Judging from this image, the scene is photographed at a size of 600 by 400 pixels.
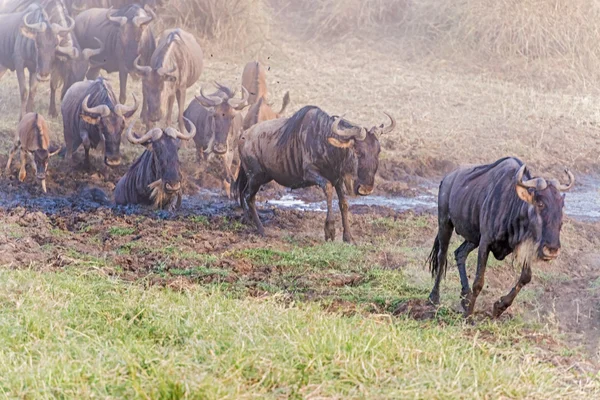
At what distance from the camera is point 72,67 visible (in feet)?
49.2

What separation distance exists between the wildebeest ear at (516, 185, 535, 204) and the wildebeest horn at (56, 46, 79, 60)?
9.86m

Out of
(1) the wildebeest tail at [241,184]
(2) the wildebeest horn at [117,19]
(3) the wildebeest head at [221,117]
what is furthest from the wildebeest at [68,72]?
(1) the wildebeest tail at [241,184]

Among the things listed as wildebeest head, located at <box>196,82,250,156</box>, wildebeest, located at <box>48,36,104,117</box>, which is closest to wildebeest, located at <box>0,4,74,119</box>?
wildebeest, located at <box>48,36,104,117</box>

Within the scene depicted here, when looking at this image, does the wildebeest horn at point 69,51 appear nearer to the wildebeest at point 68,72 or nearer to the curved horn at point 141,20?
the wildebeest at point 68,72

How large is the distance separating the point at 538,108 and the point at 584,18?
15.9ft

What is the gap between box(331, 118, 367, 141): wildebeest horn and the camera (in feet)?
30.8

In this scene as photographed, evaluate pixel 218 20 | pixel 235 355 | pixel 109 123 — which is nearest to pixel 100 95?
pixel 109 123

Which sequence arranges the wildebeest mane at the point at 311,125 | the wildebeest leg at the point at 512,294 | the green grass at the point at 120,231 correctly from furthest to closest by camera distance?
the wildebeest mane at the point at 311,125 < the green grass at the point at 120,231 < the wildebeest leg at the point at 512,294


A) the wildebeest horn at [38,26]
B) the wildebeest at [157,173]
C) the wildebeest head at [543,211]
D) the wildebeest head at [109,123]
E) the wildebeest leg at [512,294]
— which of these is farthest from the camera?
the wildebeest horn at [38,26]

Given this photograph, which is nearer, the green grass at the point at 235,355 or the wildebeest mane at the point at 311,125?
the green grass at the point at 235,355

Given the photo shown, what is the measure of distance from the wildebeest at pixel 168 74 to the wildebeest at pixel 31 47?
1203 mm

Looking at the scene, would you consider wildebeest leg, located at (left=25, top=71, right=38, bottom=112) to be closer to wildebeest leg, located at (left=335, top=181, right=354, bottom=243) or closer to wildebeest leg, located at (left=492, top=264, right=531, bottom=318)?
wildebeest leg, located at (left=335, top=181, right=354, bottom=243)

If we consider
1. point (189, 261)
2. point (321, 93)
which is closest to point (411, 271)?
point (189, 261)

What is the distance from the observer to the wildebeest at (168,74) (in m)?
14.2
